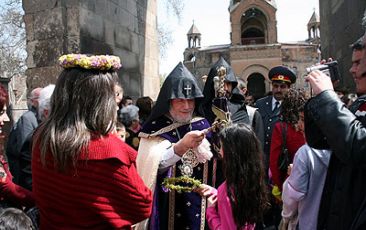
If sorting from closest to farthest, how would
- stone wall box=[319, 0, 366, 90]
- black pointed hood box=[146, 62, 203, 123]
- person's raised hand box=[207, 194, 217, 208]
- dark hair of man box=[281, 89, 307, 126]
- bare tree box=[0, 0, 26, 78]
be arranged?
person's raised hand box=[207, 194, 217, 208] < black pointed hood box=[146, 62, 203, 123] < dark hair of man box=[281, 89, 307, 126] < stone wall box=[319, 0, 366, 90] < bare tree box=[0, 0, 26, 78]

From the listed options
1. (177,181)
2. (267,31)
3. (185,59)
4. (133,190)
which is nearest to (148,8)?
(177,181)

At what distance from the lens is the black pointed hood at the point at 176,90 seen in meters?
3.63

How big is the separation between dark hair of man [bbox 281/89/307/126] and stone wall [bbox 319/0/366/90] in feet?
7.27

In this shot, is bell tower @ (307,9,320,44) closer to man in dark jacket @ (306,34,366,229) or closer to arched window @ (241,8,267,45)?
arched window @ (241,8,267,45)

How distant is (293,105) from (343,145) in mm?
2397

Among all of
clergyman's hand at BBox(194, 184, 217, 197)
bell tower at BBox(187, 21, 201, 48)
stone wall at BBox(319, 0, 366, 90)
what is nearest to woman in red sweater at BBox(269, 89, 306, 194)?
clergyman's hand at BBox(194, 184, 217, 197)

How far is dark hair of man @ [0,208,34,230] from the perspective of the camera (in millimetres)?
2236

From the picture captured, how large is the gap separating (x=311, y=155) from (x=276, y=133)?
1325 mm

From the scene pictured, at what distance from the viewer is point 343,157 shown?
6.43ft

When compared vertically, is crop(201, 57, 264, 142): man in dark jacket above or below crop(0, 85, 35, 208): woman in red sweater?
above

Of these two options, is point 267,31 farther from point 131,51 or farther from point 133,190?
point 133,190

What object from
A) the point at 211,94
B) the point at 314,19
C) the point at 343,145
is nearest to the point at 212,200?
the point at 211,94

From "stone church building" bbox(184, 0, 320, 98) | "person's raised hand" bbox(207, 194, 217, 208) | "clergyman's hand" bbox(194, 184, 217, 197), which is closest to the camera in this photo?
"person's raised hand" bbox(207, 194, 217, 208)

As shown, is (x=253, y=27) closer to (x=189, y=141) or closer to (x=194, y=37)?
(x=194, y=37)
